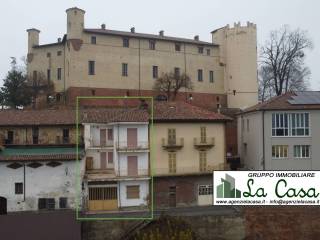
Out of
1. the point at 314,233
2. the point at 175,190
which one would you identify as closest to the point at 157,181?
the point at 175,190

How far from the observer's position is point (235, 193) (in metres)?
26.3

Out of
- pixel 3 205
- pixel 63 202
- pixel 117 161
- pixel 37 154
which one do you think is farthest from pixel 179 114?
pixel 3 205

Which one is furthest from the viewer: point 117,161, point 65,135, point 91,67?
point 91,67

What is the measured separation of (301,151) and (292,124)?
8.42 feet

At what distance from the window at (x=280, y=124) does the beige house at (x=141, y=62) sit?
2662 cm

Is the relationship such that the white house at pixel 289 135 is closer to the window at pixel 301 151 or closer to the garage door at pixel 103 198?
the window at pixel 301 151

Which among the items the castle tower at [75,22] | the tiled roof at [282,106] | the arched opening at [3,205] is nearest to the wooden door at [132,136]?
the arched opening at [3,205]

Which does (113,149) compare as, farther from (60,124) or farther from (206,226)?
(206,226)

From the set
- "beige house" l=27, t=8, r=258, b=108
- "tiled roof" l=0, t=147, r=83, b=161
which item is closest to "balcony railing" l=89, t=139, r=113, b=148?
"tiled roof" l=0, t=147, r=83, b=161

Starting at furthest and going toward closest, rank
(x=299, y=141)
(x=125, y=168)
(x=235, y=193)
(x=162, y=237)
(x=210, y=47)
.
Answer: (x=210, y=47) → (x=299, y=141) → (x=125, y=168) → (x=162, y=237) → (x=235, y=193)

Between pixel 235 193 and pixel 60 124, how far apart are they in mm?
17665

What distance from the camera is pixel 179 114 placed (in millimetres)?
36688

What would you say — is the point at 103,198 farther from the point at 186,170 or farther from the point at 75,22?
the point at 75,22

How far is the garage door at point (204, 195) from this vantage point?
35500 mm
